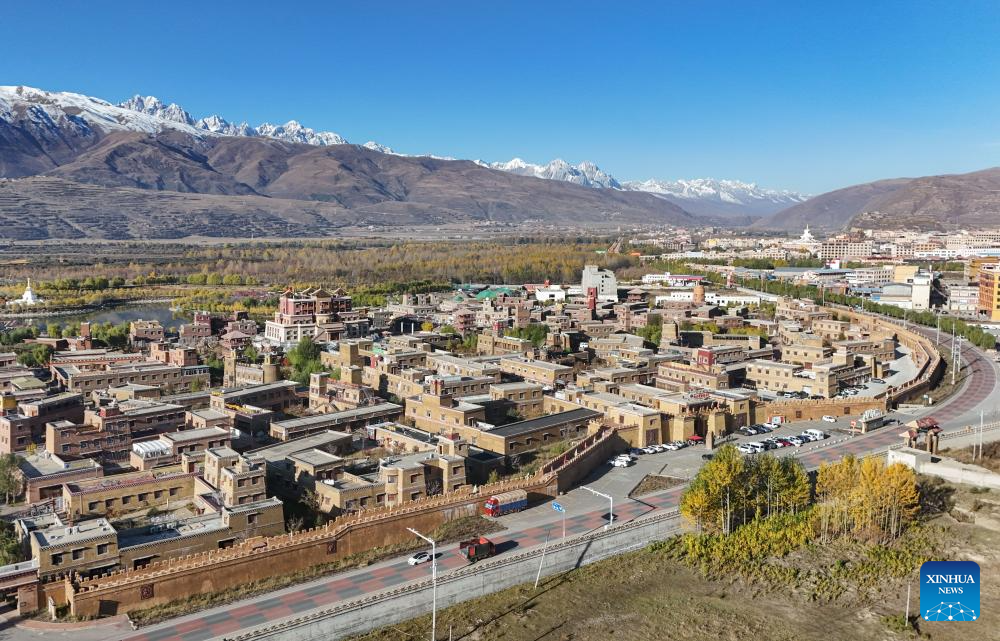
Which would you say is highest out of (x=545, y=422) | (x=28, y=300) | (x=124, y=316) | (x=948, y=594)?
(x=28, y=300)

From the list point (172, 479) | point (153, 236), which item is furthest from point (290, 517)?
point (153, 236)

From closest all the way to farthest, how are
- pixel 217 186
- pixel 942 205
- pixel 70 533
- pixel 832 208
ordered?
pixel 70 533
pixel 942 205
pixel 217 186
pixel 832 208

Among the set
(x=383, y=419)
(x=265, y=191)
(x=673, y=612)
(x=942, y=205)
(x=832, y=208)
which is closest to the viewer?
(x=673, y=612)

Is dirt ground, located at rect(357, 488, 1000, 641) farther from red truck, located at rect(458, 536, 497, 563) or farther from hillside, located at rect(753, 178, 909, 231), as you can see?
hillside, located at rect(753, 178, 909, 231)

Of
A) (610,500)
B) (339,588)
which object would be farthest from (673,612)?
(339,588)

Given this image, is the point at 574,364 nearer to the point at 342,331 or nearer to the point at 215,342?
the point at 342,331

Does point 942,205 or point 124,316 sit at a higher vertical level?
point 942,205

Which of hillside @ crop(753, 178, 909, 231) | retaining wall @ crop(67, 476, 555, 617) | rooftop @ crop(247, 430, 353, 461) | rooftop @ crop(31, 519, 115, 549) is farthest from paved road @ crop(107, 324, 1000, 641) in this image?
hillside @ crop(753, 178, 909, 231)

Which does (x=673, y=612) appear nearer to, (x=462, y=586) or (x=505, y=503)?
(x=462, y=586)
